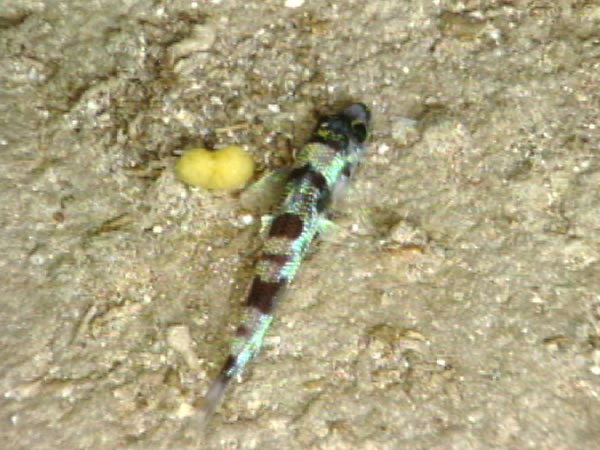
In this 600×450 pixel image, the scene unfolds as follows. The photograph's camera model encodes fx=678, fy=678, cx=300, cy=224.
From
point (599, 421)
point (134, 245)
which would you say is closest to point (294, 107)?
point (134, 245)

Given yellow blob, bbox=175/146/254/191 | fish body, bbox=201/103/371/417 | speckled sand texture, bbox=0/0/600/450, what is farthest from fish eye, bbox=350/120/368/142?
yellow blob, bbox=175/146/254/191

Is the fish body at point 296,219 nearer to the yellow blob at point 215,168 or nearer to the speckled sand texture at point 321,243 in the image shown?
the speckled sand texture at point 321,243

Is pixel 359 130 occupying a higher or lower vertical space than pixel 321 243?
higher

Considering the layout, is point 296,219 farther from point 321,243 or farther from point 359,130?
point 359,130

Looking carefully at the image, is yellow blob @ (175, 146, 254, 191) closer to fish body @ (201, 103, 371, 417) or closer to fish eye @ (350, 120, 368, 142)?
fish body @ (201, 103, 371, 417)


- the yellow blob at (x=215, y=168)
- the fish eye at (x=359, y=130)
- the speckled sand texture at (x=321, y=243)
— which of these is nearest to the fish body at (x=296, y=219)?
the fish eye at (x=359, y=130)

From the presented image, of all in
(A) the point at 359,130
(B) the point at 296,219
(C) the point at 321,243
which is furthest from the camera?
(A) the point at 359,130

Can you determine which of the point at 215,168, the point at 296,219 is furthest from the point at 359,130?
the point at 215,168
